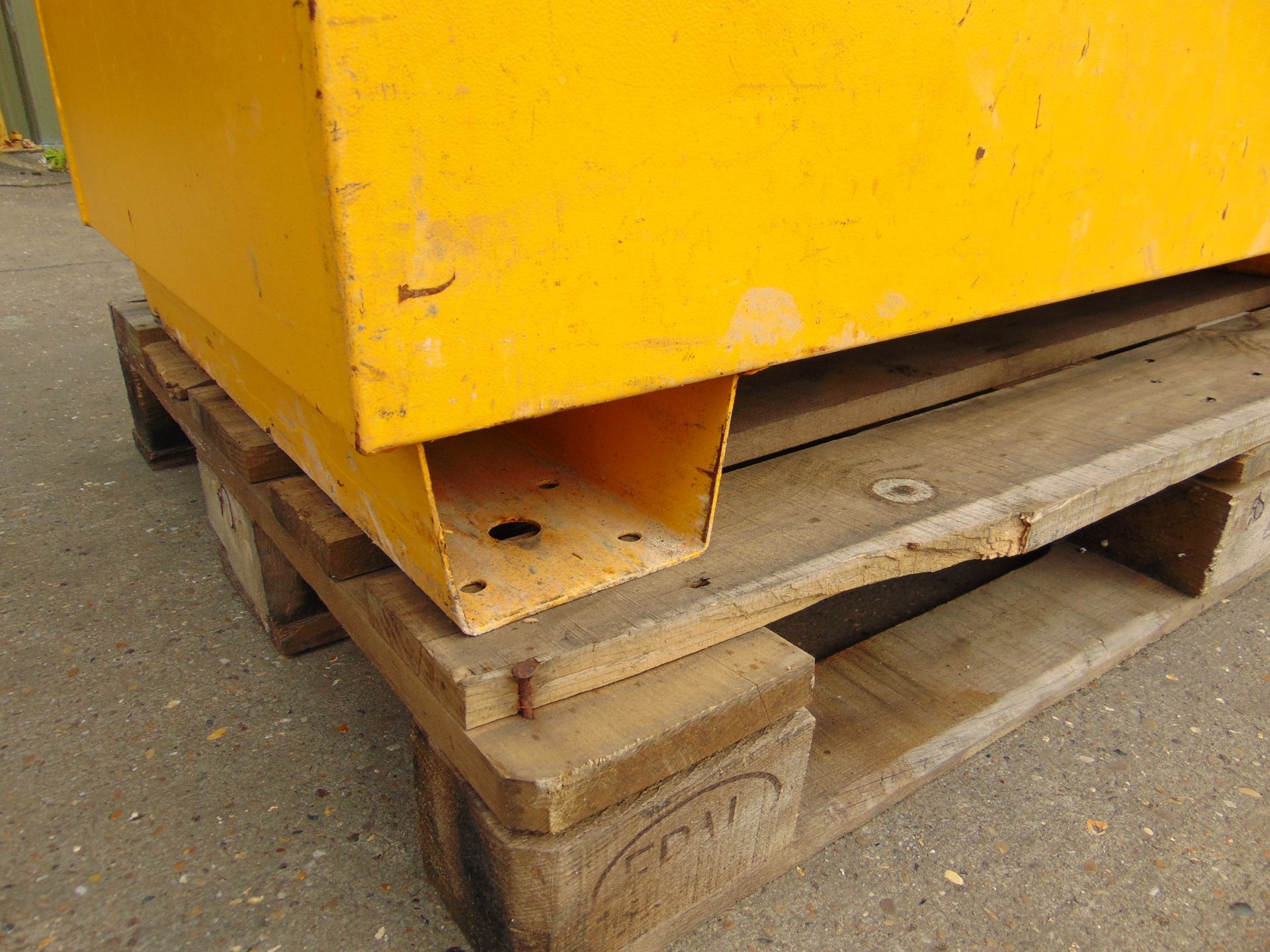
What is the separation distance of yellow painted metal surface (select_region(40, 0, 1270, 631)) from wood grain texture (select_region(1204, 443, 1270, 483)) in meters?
0.43

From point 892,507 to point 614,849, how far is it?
612 millimetres

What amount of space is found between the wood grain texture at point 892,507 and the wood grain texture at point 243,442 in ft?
1.53

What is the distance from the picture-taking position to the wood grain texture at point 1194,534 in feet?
5.83

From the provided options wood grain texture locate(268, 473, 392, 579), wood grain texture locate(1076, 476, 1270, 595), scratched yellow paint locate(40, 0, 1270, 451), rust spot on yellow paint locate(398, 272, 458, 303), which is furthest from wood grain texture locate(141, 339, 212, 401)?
wood grain texture locate(1076, 476, 1270, 595)

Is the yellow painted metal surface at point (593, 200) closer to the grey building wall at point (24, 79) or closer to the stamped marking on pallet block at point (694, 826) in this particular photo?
the stamped marking on pallet block at point (694, 826)

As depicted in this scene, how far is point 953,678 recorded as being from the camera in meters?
1.61

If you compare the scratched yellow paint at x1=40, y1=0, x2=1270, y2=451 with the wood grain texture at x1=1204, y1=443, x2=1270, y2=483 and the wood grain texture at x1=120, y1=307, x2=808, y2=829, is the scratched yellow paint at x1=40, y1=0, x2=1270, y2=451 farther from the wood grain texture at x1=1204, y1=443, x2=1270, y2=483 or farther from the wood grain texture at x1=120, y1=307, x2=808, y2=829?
the wood grain texture at x1=1204, y1=443, x2=1270, y2=483

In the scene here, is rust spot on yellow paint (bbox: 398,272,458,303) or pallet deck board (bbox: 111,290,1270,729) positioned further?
pallet deck board (bbox: 111,290,1270,729)

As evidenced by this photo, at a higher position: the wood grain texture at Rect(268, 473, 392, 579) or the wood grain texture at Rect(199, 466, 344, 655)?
the wood grain texture at Rect(268, 473, 392, 579)

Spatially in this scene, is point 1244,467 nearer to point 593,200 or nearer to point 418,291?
point 593,200

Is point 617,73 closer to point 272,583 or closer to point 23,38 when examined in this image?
point 272,583

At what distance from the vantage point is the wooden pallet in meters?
0.98

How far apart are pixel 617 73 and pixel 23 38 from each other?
8.83m

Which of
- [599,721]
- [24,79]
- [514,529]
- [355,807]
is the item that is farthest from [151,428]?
[24,79]
